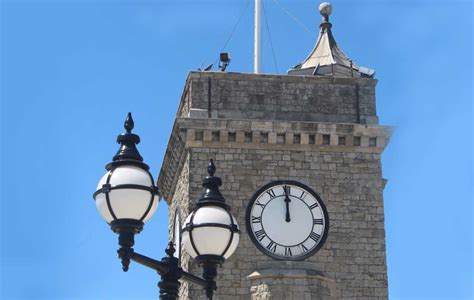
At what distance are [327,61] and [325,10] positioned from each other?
150 cm

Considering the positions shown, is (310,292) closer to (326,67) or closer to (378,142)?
(378,142)

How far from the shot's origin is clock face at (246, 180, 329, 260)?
21453 millimetres

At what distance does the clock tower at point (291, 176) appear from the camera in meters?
21.2

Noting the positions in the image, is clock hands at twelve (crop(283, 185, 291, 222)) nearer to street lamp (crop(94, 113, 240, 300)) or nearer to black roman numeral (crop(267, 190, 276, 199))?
black roman numeral (crop(267, 190, 276, 199))

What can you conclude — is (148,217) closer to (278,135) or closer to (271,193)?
(271,193)

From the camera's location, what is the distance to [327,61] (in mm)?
23672

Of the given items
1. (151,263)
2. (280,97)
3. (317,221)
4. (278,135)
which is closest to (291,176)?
(278,135)

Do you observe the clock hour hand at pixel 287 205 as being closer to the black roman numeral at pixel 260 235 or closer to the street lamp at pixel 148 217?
the black roman numeral at pixel 260 235

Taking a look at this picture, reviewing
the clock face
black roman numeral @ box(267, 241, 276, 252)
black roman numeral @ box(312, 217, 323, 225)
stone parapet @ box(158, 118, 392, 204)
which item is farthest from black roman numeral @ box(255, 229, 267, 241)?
stone parapet @ box(158, 118, 392, 204)

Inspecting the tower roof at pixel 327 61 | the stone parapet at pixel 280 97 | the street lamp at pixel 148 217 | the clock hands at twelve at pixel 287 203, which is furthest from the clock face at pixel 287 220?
the street lamp at pixel 148 217

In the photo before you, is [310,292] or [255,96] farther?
[255,96]

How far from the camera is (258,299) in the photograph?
20672 mm

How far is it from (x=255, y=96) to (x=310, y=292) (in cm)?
436

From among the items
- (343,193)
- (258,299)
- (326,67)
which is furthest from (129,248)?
(326,67)
